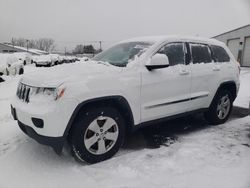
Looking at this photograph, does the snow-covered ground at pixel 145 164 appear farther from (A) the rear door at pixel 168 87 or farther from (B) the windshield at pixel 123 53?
(B) the windshield at pixel 123 53

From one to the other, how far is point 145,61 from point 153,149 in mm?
1348

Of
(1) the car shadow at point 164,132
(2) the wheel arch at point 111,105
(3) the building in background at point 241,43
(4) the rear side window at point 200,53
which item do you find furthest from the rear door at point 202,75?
(3) the building in background at point 241,43

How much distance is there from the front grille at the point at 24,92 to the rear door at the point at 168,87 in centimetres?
156

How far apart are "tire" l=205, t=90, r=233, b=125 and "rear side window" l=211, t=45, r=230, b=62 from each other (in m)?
0.65

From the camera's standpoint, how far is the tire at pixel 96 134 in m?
3.40

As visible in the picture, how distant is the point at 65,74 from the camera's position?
11.4ft

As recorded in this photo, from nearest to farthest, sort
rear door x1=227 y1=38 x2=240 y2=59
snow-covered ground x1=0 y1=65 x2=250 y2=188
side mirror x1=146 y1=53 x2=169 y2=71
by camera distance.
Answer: snow-covered ground x1=0 y1=65 x2=250 y2=188, side mirror x1=146 y1=53 x2=169 y2=71, rear door x1=227 y1=38 x2=240 y2=59

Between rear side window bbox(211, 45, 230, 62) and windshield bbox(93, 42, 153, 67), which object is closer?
windshield bbox(93, 42, 153, 67)

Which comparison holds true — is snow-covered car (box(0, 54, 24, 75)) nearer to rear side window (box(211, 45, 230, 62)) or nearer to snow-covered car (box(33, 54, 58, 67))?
rear side window (box(211, 45, 230, 62))

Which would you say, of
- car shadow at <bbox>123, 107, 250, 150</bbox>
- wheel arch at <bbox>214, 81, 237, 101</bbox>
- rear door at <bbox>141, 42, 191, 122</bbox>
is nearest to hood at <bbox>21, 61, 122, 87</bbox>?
rear door at <bbox>141, 42, 191, 122</bbox>

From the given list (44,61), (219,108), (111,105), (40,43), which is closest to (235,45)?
(44,61)

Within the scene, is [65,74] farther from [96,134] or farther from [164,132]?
[164,132]

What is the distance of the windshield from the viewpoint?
163 inches

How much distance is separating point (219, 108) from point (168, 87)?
1.80m
